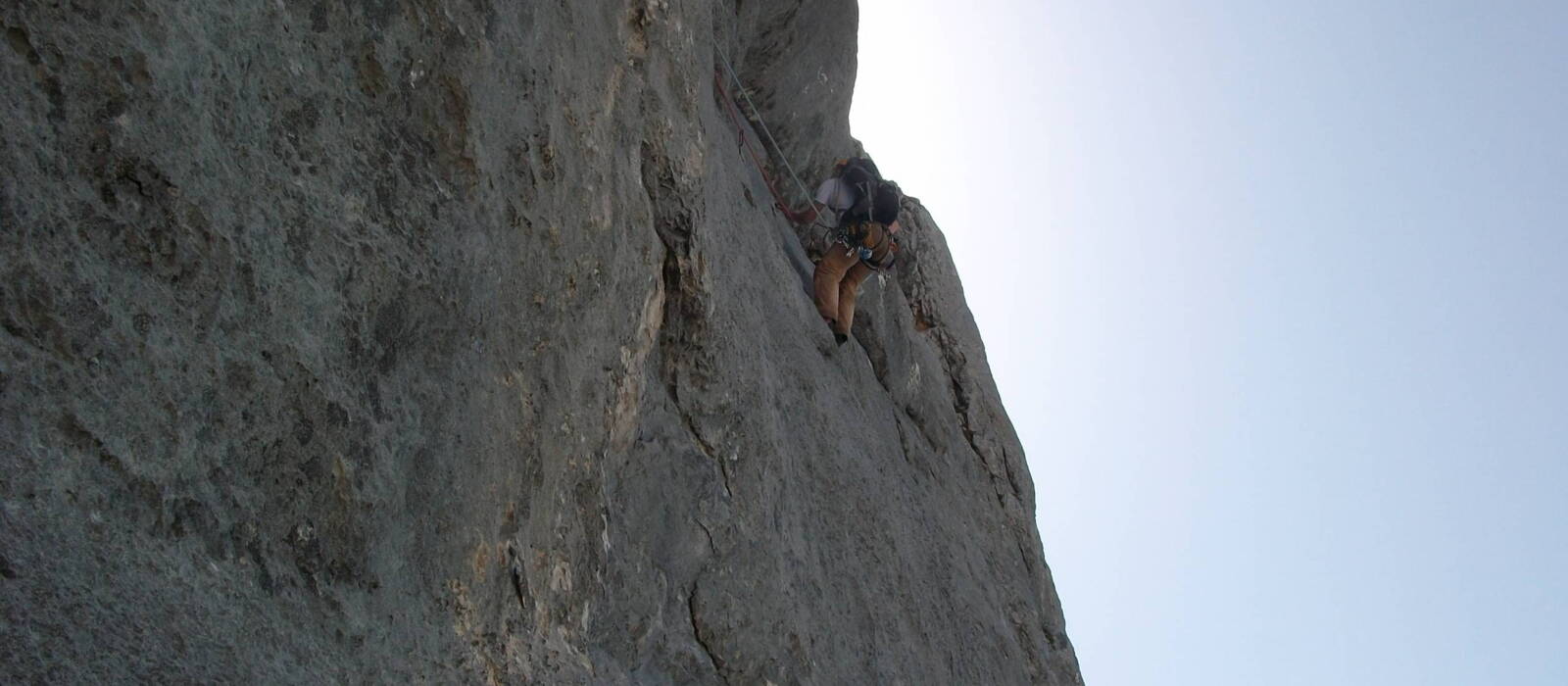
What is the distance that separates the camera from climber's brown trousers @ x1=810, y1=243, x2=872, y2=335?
8.85m

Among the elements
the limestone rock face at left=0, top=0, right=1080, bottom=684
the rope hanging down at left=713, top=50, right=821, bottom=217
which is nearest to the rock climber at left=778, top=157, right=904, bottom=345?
the rope hanging down at left=713, top=50, right=821, bottom=217

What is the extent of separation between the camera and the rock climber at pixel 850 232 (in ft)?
29.4

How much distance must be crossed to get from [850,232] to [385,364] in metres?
6.17

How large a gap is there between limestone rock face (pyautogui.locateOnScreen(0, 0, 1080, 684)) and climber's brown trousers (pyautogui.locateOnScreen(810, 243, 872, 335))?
2.20 m

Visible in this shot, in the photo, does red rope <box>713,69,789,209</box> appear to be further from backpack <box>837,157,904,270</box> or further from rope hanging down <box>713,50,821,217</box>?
backpack <box>837,157,904,270</box>

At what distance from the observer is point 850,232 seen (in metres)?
9.20

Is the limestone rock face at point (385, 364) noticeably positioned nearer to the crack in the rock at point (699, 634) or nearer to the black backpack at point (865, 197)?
the crack in the rock at point (699, 634)

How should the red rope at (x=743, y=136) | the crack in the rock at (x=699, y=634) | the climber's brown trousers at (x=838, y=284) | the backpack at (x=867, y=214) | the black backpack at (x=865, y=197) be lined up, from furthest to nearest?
the black backpack at (x=865, y=197), the backpack at (x=867, y=214), the climber's brown trousers at (x=838, y=284), the red rope at (x=743, y=136), the crack in the rock at (x=699, y=634)

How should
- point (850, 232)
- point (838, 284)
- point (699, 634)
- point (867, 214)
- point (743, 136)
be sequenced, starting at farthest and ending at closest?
point (867, 214) < point (850, 232) < point (838, 284) < point (743, 136) < point (699, 634)

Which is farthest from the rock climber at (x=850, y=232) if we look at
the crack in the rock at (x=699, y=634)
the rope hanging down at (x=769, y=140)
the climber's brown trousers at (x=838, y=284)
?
the crack in the rock at (x=699, y=634)

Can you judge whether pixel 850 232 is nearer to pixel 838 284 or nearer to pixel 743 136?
pixel 838 284

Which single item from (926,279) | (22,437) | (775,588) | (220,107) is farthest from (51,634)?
(926,279)

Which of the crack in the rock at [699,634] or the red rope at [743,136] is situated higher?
the red rope at [743,136]

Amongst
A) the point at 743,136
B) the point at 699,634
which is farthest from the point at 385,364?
the point at 743,136
